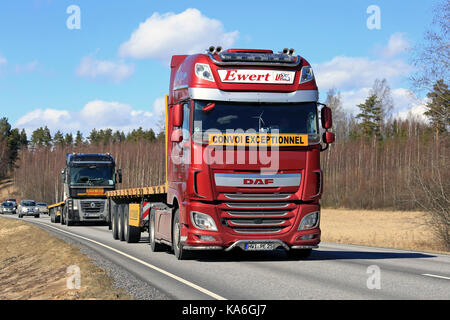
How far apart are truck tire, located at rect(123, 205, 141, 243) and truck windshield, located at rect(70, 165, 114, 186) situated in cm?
1213

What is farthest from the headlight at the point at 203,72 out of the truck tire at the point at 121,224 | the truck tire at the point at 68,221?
the truck tire at the point at 68,221

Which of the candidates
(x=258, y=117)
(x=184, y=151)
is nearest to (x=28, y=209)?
(x=184, y=151)

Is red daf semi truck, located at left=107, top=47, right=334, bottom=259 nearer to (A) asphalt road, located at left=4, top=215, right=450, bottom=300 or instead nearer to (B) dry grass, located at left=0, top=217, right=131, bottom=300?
(A) asphalt road, located at left=4, top=215, right=450, bottom=300

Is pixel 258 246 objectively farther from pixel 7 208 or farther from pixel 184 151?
pixel 7 208

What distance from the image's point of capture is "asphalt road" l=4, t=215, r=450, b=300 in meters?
8.99

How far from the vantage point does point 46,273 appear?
47.7 feet

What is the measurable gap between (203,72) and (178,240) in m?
3.74

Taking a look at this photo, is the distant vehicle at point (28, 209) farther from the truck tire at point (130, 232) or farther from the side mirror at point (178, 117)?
the side mirror at point (178, 117)

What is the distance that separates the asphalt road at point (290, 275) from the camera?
899 centimetres

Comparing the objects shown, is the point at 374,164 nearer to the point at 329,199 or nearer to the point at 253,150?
the point at 329,199

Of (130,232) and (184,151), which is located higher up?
(184,151)

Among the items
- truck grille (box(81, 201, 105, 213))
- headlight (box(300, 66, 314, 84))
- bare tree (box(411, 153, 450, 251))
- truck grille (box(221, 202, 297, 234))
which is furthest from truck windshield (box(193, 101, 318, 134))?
truck grille (box(81, 201, 105, 213))

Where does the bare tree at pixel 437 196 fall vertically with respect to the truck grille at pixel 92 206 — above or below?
above

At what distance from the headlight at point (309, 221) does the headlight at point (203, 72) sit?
345cm
